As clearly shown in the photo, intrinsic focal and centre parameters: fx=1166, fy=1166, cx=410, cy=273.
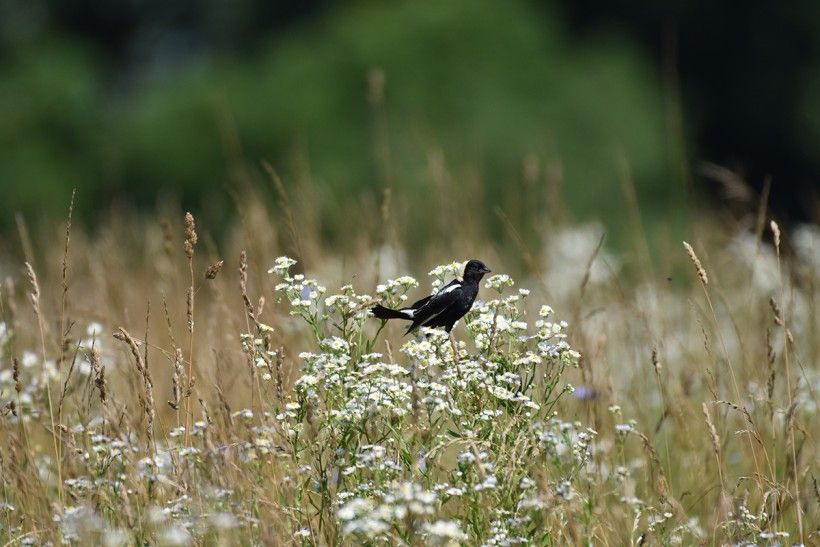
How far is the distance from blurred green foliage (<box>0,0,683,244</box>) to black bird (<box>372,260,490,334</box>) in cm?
1005

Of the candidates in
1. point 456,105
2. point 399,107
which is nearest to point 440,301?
point 399,107

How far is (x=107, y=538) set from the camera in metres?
2.20

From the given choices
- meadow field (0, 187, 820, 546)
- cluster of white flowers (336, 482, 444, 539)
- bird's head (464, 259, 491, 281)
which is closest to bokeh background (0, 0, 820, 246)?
bird's head (464, 259, 491, 281)

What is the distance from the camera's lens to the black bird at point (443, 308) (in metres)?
2.73

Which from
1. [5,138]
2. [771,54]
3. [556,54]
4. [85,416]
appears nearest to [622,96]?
[556,54]

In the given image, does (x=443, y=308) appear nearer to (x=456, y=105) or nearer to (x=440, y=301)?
(x=440, y=301)

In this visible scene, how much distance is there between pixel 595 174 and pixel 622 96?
225cm

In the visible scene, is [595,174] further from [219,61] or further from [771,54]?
[219,61]

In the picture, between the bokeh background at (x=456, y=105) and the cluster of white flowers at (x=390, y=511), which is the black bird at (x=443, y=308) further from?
the bokeh background at (x=456, y=105)

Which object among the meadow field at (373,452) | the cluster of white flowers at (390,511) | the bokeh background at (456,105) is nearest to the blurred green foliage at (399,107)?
the bokeh background at (456,105)

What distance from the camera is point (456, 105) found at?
1419cm

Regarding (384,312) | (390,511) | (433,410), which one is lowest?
Result: (390,511)

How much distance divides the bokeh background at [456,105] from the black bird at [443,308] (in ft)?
26.7

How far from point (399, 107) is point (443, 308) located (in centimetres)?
1147
